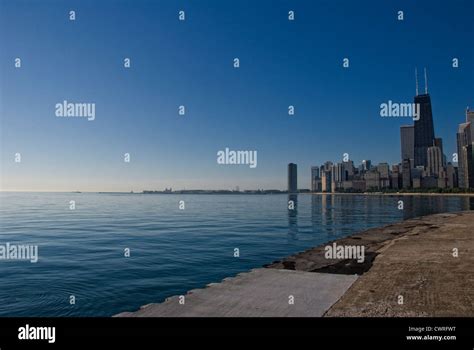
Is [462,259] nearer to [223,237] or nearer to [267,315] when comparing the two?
[267,315]

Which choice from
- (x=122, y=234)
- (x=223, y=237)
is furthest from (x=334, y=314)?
(x=122, y=234)

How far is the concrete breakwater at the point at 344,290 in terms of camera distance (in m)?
8.91

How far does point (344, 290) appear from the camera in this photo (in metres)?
10.8

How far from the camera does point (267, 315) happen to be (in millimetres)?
8633

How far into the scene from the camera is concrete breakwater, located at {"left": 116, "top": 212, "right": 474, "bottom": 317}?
8.91m

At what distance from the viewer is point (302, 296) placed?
10.3m

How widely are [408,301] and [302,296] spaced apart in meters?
2.81
